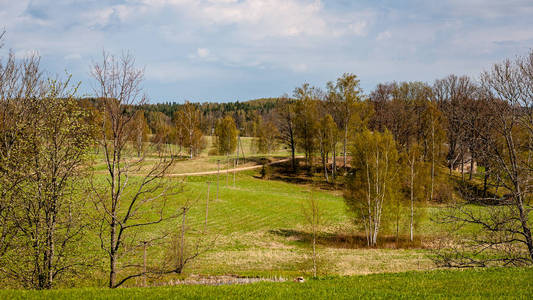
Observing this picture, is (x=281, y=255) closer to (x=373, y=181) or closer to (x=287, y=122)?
(x=373, y=181)

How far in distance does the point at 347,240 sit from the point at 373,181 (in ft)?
22.1

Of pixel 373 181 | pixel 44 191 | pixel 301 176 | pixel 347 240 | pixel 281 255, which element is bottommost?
pixel 347 240

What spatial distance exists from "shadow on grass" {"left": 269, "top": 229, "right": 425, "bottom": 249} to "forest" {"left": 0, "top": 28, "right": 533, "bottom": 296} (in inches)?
8.2

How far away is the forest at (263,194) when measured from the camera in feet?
41.0

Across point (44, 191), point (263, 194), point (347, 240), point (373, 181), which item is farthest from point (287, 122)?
point (44, 191)

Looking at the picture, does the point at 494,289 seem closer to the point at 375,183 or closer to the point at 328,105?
the point at 375,183

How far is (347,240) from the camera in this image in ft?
114

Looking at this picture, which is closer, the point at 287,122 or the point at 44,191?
the point at 44,191

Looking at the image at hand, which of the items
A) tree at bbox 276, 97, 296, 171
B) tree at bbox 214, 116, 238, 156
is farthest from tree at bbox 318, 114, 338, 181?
tree at bbox 214, 116, 238, 156

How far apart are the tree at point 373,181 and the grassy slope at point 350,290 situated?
18042 mm

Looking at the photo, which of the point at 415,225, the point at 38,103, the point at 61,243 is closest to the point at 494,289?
the point at 61,243

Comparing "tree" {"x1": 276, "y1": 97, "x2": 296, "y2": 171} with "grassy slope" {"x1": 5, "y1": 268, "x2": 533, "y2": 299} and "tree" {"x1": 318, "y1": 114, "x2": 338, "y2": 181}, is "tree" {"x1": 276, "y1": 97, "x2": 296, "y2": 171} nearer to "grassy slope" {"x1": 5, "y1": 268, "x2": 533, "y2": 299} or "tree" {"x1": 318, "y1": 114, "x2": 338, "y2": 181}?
"tree" {"x1": 318, "y1": 114, "x2": 338, "y2": 181}

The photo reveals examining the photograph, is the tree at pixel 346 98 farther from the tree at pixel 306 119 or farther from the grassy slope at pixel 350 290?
the grassy slope at pixel 350 290

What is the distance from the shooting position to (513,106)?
→ 606 inches
